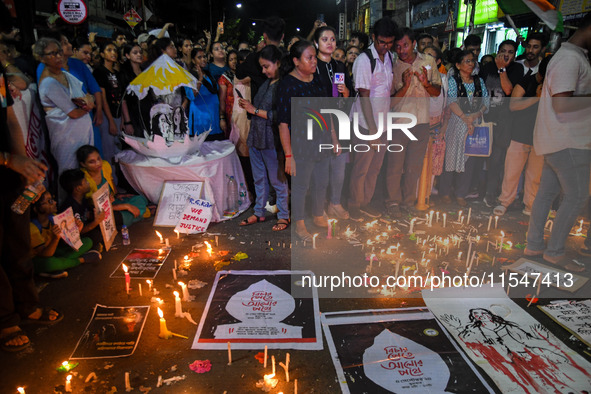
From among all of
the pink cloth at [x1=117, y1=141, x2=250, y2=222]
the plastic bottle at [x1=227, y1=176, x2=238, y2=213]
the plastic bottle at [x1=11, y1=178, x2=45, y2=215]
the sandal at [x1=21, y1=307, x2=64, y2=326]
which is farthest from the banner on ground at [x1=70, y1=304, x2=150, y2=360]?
the plastic bottle at [x1=227, y1=176, x2=238, y2=213]

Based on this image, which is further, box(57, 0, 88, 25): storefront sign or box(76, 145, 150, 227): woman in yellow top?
box(57, 0, 88, 25): storefront sign

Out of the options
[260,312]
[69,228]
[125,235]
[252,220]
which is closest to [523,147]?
[252,220]

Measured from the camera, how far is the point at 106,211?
370 centimetres

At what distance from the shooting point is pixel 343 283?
3.14 m

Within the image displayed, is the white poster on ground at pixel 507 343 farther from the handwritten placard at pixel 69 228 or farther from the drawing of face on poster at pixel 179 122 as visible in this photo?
the drawing of face on poster at pixel 179 122

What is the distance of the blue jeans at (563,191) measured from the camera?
3062mm

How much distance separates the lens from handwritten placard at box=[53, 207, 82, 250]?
10.3ft

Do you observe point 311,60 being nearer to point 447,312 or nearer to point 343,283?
point 343,283

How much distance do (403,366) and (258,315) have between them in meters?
1.02

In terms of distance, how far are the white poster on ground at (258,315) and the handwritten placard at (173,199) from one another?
4.66 feet

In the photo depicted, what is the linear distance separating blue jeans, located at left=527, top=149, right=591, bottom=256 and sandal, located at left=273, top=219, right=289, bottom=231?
96.1 inches

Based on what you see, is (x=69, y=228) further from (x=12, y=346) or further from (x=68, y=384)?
(x=68, y=384)

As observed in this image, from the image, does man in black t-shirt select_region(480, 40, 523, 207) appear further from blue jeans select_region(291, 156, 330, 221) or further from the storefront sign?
the storefront sign

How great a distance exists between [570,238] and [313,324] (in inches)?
127
